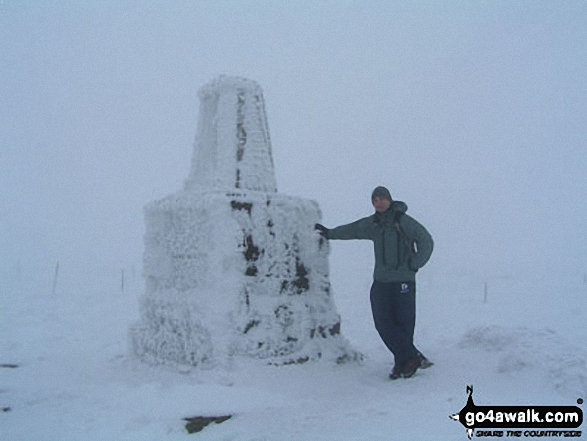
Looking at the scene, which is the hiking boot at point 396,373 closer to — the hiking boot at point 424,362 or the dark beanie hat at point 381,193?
the hiking boot at point 424,362

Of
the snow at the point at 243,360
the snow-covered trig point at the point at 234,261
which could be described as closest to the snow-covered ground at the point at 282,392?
the snow at the point at 243,360

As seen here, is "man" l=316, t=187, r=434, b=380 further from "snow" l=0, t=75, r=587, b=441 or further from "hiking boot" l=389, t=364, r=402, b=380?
"snow" l=0, t=75, r=587, b=441

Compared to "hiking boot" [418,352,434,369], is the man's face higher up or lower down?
higher up

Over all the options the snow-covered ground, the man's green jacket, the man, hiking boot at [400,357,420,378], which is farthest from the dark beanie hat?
the snow-covered ground

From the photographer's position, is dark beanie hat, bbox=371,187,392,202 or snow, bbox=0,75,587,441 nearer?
snow, bbox=0,75,587,441

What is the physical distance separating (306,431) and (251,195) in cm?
242

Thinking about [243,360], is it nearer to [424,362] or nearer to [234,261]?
[234,261]

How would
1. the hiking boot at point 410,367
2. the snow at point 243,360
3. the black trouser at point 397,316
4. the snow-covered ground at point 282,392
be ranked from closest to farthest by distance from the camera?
the snow-covered ground at point 282,392 → the snow at point 243,360 → the hiking boot at point 410,367 → the black trouser at point 397,316

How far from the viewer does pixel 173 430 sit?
11.3ft

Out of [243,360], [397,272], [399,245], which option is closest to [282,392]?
[243,360]

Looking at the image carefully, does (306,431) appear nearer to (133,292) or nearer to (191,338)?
(191,338)

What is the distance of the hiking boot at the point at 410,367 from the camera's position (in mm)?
4570

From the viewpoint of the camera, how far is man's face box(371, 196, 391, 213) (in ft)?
15.7

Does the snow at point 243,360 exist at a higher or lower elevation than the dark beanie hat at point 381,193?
lower
